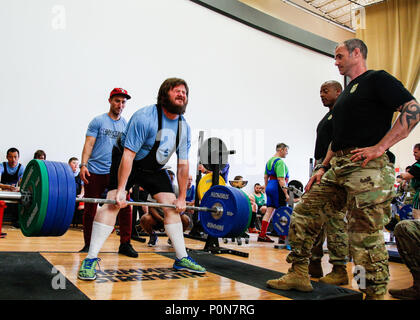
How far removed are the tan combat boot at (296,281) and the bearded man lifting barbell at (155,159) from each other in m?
0.52

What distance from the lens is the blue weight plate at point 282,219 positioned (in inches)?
150

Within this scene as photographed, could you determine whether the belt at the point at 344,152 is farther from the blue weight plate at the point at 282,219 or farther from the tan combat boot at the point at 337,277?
the blue weight plate at the point at 282,219

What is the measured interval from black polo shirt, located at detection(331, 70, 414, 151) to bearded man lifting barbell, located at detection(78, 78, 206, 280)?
3.06 feet

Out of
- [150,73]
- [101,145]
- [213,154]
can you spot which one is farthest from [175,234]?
[150,73]

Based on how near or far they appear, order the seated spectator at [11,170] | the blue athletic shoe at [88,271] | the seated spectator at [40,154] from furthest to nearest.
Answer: the seated spectator at [40,154]
the seated spectator at [11,170]
the blue athletic shoe at [88,271]

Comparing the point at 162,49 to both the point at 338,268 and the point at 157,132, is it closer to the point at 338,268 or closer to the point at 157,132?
the point at 157,132

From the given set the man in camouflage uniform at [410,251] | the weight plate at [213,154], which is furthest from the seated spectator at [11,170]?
the man in camouflage uniform at [410,251]

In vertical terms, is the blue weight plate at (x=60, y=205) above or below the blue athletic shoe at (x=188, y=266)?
above

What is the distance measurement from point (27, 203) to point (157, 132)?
0.78m

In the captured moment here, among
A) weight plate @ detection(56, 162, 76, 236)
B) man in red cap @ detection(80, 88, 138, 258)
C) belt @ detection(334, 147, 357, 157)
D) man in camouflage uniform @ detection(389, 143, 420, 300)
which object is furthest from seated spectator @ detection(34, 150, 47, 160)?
man in camouflage uniform @ detection(389, 143, 420, 300)

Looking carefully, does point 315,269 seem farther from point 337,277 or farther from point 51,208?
point 51,208

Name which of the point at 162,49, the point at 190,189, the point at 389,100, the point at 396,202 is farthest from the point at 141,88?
the point at 389,100

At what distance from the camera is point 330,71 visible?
8.45 meters

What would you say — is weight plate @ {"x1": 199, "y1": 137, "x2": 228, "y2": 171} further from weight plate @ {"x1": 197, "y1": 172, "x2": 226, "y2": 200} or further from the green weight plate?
the green weight plate
